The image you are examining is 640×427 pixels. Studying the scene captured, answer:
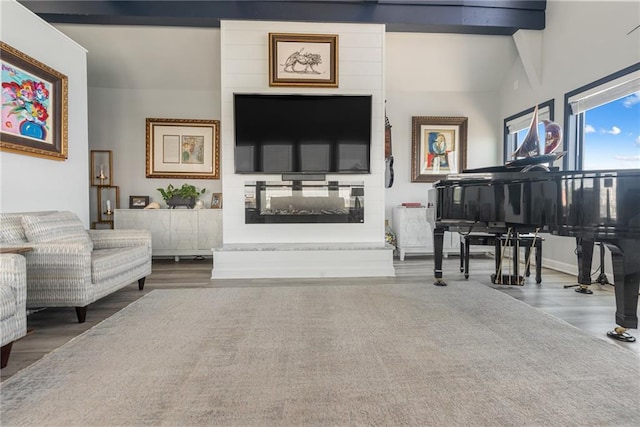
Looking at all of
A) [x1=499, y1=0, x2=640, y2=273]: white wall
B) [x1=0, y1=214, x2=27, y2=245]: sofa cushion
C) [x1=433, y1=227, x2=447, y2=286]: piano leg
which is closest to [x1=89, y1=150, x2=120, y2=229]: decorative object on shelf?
[x1=0, y1=214, x2=27, y2=245]: sofa cushion

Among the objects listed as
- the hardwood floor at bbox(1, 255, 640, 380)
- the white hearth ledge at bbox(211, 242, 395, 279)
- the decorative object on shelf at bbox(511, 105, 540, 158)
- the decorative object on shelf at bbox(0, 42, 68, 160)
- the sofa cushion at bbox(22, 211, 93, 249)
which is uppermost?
the decorative object on shelf at bbox(0, 42, 68, 160)

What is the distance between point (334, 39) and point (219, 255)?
282 cm

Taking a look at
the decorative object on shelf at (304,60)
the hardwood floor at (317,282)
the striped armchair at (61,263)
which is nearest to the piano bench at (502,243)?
the hardwood floor at (317,282)

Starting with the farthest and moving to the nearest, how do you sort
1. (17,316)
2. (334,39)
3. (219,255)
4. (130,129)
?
(130,129), (334,39), (219,255), (17,316)

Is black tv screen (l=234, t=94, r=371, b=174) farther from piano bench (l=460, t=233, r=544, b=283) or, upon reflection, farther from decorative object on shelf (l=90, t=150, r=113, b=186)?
decorative object on shelf (l=90, t=150, r=113, b=186)

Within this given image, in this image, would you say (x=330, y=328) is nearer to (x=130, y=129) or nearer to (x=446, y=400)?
(x=446, y=400)

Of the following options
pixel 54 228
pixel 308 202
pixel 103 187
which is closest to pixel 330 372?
pixel 54 228

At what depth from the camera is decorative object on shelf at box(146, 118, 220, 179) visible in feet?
16.1

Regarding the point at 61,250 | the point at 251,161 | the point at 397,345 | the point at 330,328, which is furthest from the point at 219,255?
the point at 397,345

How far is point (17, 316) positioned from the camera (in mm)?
1647

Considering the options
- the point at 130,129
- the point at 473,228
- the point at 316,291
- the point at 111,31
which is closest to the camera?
the point at 473,228

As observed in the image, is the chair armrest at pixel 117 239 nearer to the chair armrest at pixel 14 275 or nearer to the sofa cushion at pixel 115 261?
the sofa cushion at pixel 115 261

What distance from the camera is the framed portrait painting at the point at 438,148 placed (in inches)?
201

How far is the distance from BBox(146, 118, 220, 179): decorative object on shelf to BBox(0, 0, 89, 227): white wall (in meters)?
1.39
